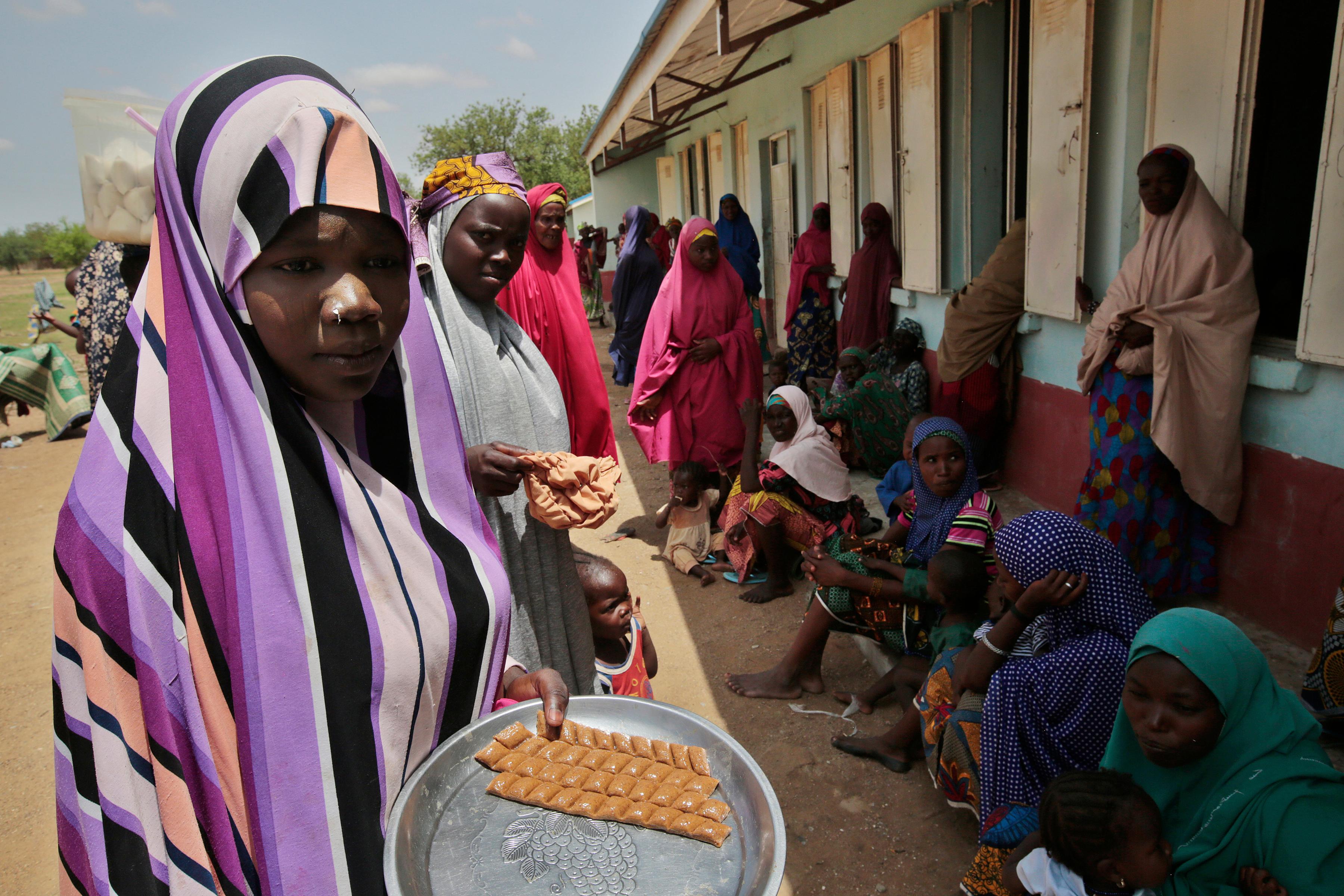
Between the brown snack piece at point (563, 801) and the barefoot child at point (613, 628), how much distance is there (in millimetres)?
1319

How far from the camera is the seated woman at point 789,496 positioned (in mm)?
4418

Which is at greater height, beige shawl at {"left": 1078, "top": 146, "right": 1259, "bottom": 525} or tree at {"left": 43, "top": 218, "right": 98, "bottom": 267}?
tree at {"left": 43, "top": 218, "right": 98, "bottom": 267}

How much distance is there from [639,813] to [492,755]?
0.25 metres

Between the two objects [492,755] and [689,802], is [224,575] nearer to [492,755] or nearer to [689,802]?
[492,755]

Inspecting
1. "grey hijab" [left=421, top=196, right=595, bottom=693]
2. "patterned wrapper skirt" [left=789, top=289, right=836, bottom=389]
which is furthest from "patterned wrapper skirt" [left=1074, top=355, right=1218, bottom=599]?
"patterned wrapper skirt" [left=789, top=289, right=836, bottom=389]

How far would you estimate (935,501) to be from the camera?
3.45 m

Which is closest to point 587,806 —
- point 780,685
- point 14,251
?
point 780,685

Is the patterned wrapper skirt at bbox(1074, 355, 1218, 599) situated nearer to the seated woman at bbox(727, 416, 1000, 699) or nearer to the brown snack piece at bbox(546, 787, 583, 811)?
the seated woman at bbox(727, 416, 1000, 699)

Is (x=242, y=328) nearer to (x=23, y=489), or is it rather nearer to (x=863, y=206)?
(x=863, y=206)

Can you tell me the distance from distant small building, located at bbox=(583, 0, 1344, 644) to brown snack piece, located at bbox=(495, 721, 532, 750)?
2.96m

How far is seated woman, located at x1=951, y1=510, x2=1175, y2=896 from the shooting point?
2.28 metres

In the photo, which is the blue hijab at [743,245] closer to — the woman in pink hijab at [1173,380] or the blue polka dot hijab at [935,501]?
the woman in pink hijab at [1173,380]

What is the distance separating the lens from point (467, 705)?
4.50 feet

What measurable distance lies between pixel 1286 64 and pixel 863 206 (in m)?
3.84
